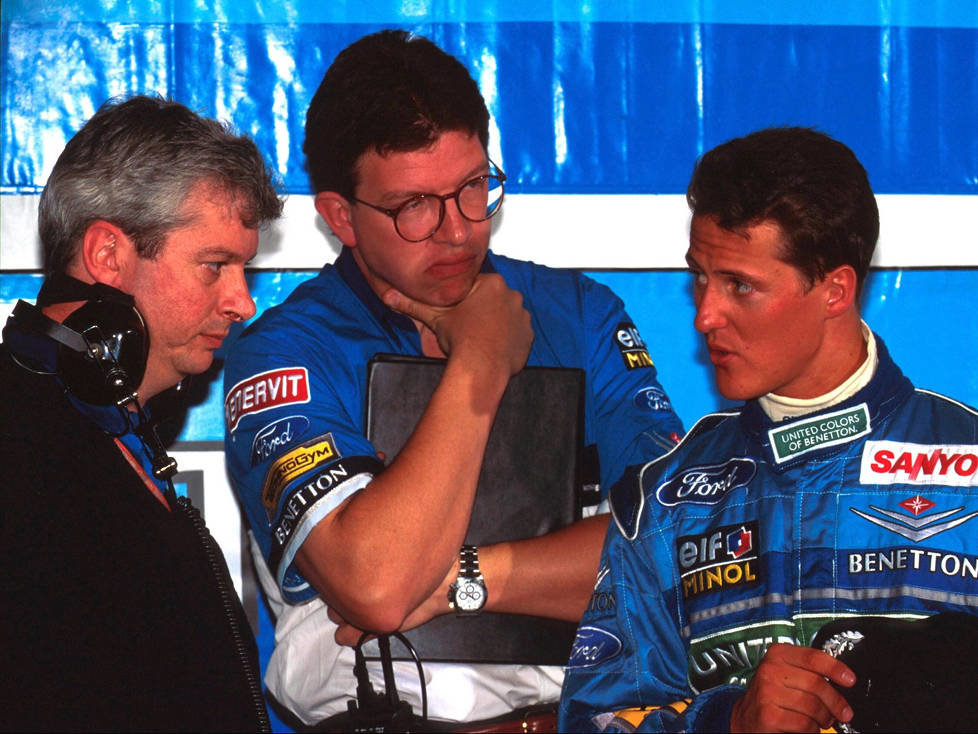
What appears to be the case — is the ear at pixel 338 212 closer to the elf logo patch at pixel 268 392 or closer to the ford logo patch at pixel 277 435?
the elf logo patch at pixel 268 392

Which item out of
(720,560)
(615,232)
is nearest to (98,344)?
(720,560)

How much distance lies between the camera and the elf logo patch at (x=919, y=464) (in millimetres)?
1830

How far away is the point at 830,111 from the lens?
2898mm

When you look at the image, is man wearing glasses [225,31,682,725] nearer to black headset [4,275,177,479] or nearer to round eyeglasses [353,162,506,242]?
round eyeglasses [353,162,506,242]

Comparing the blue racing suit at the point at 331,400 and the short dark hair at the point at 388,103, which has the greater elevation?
the short dark hair at the point at 388,103

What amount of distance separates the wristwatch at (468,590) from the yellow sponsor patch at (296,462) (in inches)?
11.7

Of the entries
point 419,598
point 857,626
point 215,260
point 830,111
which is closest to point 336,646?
point 419,598

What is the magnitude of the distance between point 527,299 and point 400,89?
1.61 feet

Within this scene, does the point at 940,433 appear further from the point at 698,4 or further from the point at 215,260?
the point at 698,4

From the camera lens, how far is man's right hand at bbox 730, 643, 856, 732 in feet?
5.13

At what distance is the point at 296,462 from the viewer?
2.04 metres

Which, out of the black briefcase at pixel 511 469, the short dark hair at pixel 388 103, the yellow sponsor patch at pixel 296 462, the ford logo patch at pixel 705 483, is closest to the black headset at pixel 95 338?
the yellow sponsor patch at pixel 296 462

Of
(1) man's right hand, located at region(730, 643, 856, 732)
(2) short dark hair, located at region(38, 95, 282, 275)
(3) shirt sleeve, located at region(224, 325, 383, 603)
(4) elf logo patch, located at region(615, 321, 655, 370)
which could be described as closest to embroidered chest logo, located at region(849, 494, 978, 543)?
(1) man's right hand, located at region(730, 643, 856, 732)

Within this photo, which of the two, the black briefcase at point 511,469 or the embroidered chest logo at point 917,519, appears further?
the black briefcase at point 511,469
